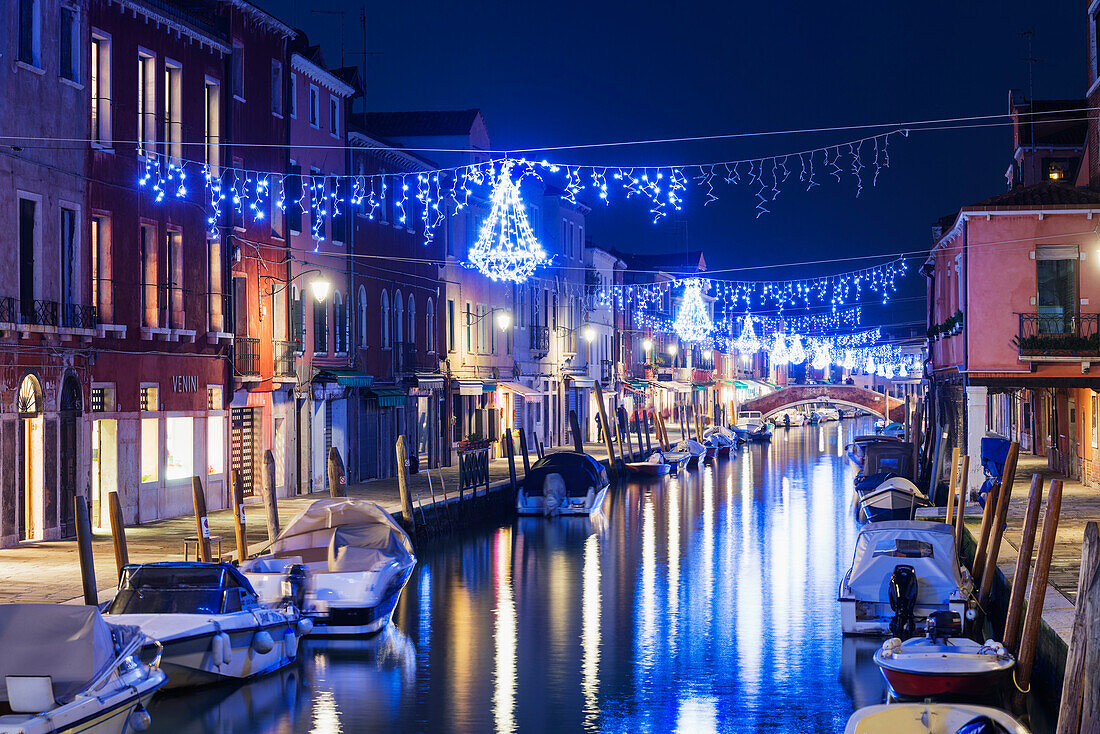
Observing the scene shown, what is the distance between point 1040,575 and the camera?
15062mm

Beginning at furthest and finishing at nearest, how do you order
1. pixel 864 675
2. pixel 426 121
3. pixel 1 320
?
pixel 426 121 < pixel 1 320 < pixel 864 675

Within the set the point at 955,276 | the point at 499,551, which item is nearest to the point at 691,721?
the point at 499,551

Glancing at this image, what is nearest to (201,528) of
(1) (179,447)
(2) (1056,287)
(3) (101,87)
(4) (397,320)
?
(1) (179,447)

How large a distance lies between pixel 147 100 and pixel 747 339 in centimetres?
7873

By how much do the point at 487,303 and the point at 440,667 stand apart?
3254 cm

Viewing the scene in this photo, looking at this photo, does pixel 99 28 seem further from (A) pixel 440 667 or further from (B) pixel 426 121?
(B) pixel 426 121

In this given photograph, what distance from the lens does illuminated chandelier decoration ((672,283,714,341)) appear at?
7388 cm

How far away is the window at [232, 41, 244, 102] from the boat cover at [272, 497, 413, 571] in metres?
11.6

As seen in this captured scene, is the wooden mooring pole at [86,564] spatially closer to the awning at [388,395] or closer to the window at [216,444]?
the window at [216,444]

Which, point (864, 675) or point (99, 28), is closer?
point (864, 675)

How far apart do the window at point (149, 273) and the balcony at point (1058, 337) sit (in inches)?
739

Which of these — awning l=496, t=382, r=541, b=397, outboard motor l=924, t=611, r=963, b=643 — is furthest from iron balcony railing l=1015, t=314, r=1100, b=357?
awning l=496, t=382, r=541, b=397

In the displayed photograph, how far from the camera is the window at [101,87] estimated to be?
24.9 meters

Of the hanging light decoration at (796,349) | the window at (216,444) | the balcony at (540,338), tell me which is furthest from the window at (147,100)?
the hanging light decoration at (796,349)
